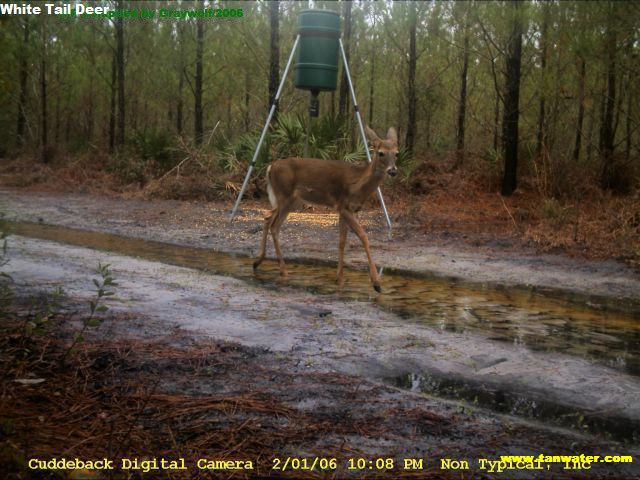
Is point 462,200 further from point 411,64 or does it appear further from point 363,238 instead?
point 363,238

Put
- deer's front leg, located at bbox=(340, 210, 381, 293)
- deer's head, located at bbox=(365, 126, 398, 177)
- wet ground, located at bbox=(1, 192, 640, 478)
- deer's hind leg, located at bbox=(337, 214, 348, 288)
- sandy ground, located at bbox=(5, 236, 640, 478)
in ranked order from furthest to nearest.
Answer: deer's head, located at bbox=(365, 126, 398, 177) → deer's hind leg, located at bbox=(337, 214, 348, 288) → deer's front leg, located at bbox=(340, 210, 381, 293) → wet ground, located at bbox=(1, 192, 640, 478) → sandy ground, located at bbox=(5, 236, 640, 478)

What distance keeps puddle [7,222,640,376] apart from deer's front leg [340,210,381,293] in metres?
0.14

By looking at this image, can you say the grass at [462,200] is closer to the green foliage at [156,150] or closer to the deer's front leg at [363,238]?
the green foliage at [156,150]

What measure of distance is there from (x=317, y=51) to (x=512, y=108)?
6259 millimetres

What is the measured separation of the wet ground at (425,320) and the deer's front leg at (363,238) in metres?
0.15

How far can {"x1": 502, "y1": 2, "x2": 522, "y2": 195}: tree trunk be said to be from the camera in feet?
53.5

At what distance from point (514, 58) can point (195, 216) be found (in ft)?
27.2

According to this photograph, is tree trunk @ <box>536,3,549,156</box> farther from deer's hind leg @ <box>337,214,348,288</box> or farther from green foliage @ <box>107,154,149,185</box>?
green foliage @ <box>107,154,149,185</box>

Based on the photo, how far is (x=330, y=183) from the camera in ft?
29.8

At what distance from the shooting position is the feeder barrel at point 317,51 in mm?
12664

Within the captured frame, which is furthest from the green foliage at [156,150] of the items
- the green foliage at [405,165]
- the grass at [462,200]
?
the green foliage at [405,165]

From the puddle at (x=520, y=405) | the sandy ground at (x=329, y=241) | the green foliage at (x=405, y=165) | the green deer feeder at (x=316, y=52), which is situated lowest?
the sandy ground at (x=329, y=241)

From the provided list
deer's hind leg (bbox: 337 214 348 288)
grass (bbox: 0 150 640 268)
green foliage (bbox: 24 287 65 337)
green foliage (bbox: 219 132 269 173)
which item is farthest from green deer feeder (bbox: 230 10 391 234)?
green foliage (bbox: 24 287 65 337)

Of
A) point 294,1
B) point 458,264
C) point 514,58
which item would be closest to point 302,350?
point 458,264
